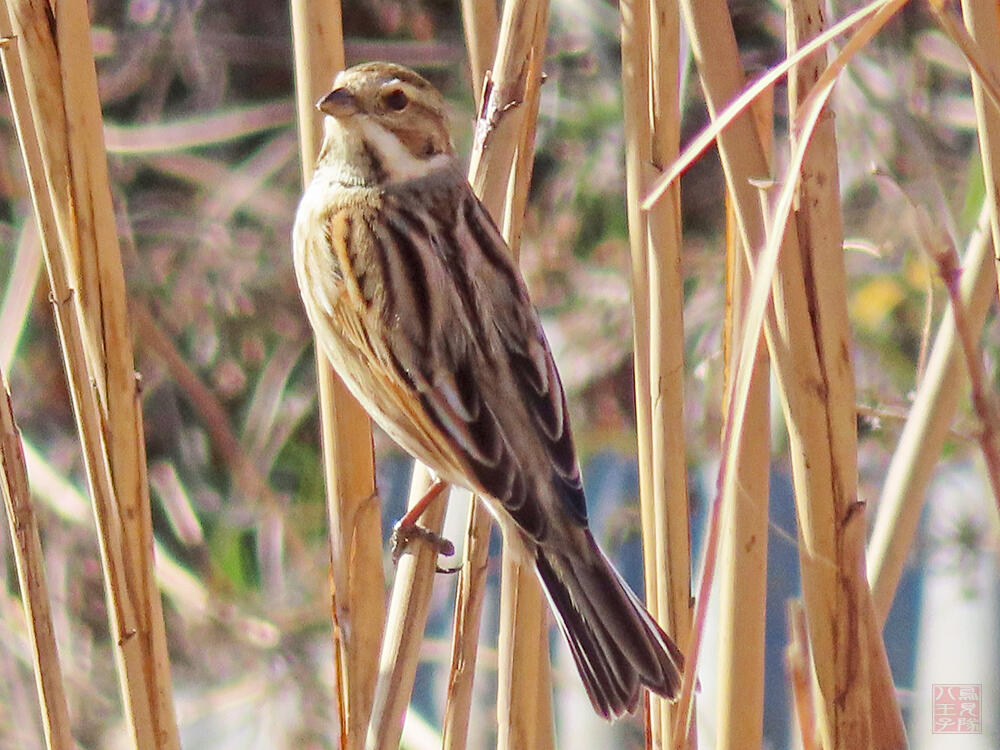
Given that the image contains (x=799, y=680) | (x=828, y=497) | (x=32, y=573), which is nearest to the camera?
(x=799, y=680)

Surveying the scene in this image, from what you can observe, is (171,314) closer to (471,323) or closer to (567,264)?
(567,264)

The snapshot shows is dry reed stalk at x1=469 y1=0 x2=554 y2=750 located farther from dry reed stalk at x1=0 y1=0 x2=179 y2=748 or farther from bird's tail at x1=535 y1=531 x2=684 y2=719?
dry reed stalk at x1=0 y1=0 x2=179 y2=748

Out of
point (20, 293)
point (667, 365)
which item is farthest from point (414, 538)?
point (20, 293)

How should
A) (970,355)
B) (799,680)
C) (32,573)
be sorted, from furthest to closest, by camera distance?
(32,573) < (799,680) < (970,355)

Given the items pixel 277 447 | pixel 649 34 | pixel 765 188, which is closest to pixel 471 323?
pixel 649 34

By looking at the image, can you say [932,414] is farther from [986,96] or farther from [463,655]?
[463,655]

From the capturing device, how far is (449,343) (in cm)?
220

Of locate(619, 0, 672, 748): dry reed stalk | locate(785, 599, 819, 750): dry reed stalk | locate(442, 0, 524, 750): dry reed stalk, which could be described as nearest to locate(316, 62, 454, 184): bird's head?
locate(442, 0, 524, 750): dry reed stalk

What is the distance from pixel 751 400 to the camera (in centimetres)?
191

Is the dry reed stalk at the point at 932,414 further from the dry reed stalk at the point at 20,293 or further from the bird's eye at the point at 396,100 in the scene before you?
the dry reed stalk at the point at 20,293

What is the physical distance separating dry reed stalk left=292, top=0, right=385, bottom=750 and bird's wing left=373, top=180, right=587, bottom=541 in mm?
187

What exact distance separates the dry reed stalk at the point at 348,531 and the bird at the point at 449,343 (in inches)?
2.0

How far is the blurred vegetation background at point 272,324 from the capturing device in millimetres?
4188

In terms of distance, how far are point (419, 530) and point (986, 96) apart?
902 millimetres
